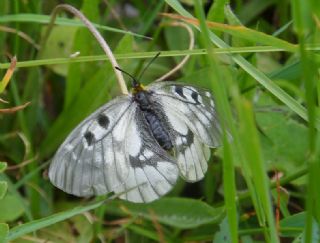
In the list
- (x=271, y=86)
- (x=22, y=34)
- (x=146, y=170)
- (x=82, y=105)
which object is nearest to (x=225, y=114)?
(x=271, y=86)

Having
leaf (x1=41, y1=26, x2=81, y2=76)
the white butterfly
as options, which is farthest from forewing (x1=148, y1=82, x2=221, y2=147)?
leaf (x1=41, y1=26, x2=81, y2=76)

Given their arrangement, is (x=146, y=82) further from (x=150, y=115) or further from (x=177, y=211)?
(x=177, y=211)

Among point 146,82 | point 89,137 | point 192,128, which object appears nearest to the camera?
point 89,137

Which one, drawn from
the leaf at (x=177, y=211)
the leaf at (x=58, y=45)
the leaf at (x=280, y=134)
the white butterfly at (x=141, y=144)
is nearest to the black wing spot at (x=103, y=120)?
the white butterfly at (x=141, y=144)

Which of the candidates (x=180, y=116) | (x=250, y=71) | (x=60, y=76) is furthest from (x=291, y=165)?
(x=60, y=76)

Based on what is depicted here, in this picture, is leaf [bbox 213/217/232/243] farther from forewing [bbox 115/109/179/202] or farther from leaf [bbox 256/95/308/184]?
leaf [bbox 256/95/308/184]

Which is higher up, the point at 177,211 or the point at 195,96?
the point at 195,96

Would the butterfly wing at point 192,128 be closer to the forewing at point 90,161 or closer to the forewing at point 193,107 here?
the forewing at point 193,107
